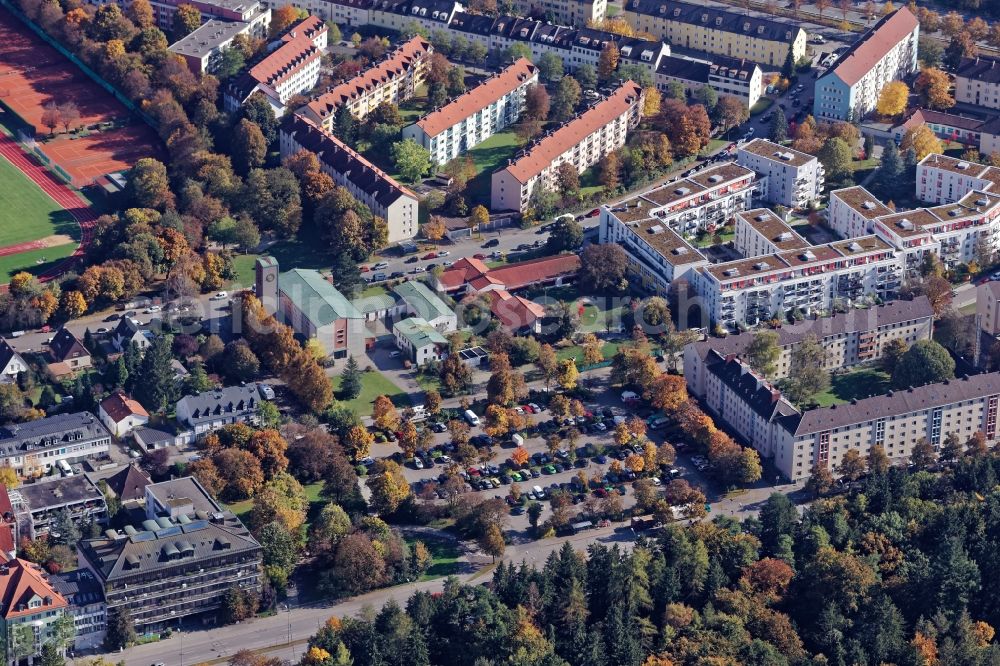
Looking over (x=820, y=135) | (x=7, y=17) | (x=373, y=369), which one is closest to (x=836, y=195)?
(x=820, y=135)

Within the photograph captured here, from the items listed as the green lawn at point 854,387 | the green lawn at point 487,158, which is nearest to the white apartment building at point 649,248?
the green lawn at point 487,158

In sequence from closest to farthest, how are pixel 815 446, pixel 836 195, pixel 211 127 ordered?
pixel 815 446, pixel 836 195, pixel 211 127

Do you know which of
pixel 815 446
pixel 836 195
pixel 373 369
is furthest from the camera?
pixel 836 195

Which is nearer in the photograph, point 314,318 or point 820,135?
point 314,318

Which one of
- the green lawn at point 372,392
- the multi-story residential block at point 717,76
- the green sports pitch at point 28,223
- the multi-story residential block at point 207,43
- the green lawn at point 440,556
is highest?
the multi-story residential block at point 207,43

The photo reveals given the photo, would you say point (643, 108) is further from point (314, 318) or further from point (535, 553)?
point (535, 553)

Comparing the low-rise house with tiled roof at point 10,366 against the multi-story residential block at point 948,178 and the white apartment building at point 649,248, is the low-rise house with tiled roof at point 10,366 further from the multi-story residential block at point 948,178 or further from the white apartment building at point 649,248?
the multi-story residential block at point 948,178
